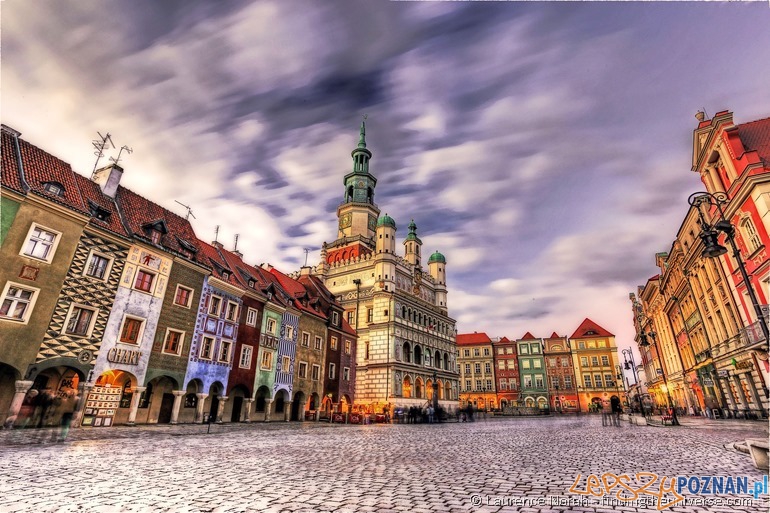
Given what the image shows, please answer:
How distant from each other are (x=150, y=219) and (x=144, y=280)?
190 inches

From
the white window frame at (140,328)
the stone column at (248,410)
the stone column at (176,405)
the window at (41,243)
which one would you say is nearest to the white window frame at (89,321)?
the white window frame at (140,328)

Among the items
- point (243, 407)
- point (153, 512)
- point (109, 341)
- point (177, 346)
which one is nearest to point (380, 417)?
point (243, 407)

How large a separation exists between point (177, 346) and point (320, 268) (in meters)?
37.1

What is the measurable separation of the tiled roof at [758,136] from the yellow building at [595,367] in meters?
64.9

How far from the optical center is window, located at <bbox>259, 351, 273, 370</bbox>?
30.4 metres

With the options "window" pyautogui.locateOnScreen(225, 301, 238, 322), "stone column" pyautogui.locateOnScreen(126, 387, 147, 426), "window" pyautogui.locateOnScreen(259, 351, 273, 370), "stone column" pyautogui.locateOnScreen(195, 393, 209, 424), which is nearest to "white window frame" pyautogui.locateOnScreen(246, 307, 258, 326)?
"window" pyautogui.locateOnScreen(225, 301, 238, 322)

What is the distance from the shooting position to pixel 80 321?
19562mm

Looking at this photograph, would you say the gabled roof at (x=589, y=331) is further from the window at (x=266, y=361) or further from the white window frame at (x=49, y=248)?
the white window frame at (x=49, y=248)

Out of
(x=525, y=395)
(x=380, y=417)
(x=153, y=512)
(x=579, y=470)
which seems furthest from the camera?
(x=525, y=395)

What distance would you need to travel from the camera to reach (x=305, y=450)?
1230 cm

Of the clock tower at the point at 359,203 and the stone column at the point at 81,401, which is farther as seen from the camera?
the clock tower at the point at 359,203

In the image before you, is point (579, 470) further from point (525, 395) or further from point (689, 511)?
point (525, 395)

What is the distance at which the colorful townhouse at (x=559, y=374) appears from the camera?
264ft

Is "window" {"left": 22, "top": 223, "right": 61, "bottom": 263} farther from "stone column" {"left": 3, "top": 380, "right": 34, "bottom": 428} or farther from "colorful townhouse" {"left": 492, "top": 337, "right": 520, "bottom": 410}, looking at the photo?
"colorful townhouse" {"left": 492, "top": 337, "right": 520, "bottom": 410}
